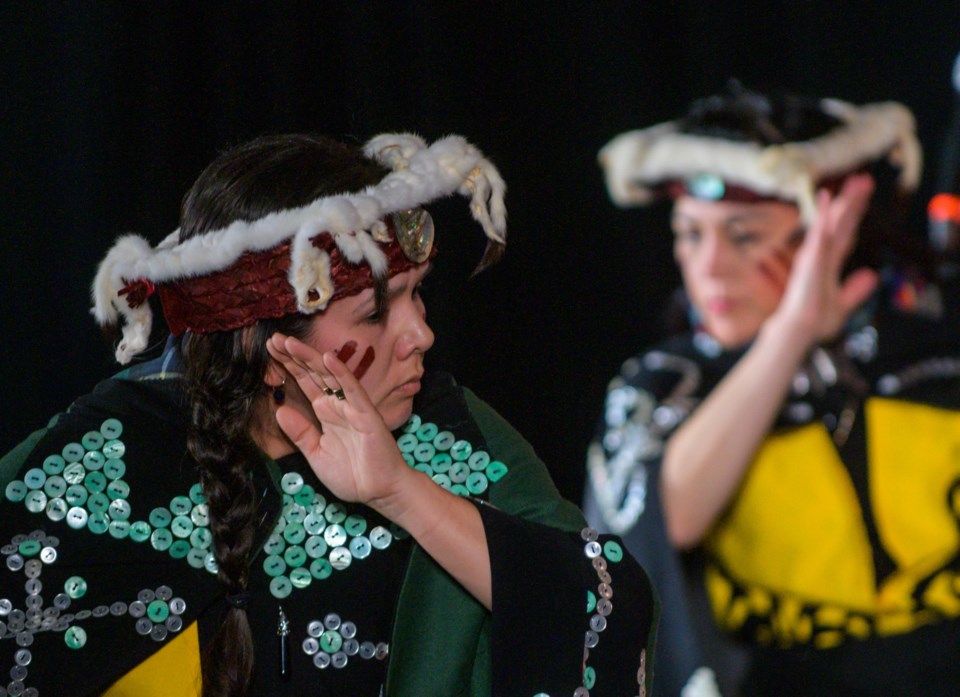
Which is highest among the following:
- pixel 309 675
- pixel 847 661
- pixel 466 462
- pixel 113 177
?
pixel 113 177

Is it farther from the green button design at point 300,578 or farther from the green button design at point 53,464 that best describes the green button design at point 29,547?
the green button design at point 300,578

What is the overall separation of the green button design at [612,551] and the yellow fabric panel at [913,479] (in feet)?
2.89

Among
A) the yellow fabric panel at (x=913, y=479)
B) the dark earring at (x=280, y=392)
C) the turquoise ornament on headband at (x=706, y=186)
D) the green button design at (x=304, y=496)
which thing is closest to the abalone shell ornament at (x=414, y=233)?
the dark earring at (x=280, y=392)

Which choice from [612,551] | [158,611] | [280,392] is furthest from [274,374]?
[612,551]

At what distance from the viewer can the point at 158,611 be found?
1584 mm

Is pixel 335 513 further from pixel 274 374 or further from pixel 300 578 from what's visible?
pixel 274 374

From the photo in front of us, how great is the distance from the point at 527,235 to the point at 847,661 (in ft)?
3.44

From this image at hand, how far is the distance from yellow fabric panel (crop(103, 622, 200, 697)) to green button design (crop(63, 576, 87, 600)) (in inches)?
4.8

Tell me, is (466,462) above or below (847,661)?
above

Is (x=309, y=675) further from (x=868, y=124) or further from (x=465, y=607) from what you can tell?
(x=868, y=124)

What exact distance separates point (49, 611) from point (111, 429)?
25cm

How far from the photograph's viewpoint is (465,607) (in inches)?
64.3

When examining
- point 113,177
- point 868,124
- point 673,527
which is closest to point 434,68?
point 113,177

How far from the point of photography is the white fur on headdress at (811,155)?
7.52 feet
